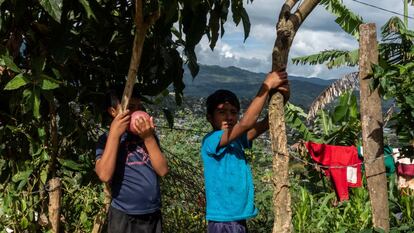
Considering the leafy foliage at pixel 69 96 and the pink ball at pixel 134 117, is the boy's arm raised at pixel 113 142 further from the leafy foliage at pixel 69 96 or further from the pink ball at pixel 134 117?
the leafy foliage at pixel 69 96

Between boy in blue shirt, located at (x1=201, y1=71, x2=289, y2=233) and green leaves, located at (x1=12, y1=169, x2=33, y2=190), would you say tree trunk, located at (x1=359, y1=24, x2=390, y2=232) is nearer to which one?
boy in blue shirt, located at (x1=201, y1=71, x2=289, y2=233)

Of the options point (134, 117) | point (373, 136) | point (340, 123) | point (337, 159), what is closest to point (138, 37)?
point (134, 117)

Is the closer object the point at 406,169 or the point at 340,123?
the point at 406,169

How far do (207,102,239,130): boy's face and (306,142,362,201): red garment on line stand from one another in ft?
7.53

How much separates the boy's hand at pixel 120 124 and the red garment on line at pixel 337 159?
265 cm

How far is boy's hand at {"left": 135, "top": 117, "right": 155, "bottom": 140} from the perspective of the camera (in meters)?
2.54

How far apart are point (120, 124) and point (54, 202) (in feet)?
2.65

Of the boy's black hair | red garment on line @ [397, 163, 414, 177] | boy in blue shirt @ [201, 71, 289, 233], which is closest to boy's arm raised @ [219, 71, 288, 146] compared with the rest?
boy in blue shirt @ [201, 71, 289, 233]

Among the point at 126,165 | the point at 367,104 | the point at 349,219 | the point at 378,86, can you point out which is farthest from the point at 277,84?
the point at 349,219

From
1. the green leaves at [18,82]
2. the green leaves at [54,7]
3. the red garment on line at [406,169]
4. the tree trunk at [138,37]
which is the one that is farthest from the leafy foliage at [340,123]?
the green leaves at [54,7]

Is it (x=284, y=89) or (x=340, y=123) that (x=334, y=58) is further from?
(x=284, y=89)

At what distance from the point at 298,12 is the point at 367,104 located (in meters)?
1.38

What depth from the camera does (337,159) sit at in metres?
4.96

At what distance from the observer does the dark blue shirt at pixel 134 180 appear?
2.66m
